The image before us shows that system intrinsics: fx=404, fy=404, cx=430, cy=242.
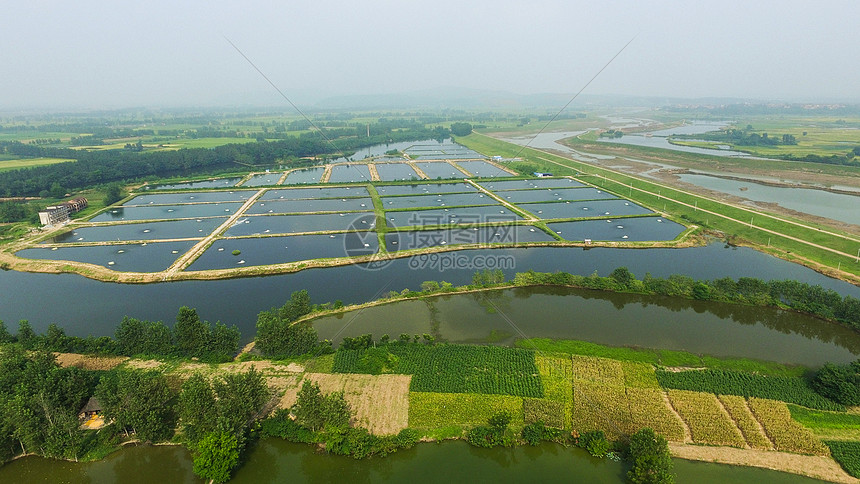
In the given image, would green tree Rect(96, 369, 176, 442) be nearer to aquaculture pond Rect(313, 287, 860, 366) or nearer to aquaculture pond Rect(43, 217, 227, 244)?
aquaculture pond Rect(313, 287, 860, 366)

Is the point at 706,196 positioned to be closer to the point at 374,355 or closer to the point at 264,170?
the point at 374,355

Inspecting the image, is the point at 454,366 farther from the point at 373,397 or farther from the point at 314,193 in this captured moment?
the point at 314,193

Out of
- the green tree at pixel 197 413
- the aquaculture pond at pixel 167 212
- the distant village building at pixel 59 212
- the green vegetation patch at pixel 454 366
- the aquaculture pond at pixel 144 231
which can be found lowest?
the green vegetation patch at pixel 454 366

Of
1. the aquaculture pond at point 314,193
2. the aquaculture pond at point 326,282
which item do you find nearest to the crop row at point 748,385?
the aquaculture pond at point 326,282

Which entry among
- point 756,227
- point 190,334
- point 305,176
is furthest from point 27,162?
point 756,227

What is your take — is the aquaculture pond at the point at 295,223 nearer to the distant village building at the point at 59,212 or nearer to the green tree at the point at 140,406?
the distant village building at the point at 59,212

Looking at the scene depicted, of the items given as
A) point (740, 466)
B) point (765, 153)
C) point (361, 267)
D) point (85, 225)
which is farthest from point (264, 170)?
point (765, 153)

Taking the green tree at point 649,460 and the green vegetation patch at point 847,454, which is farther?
the green vegetation patch at point 847,454
